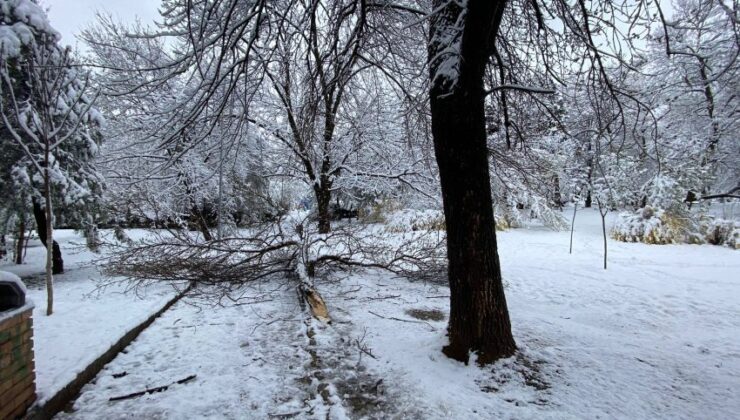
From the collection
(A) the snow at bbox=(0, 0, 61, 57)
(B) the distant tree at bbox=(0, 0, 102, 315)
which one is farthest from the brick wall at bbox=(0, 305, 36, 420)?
(A) the snow at bbox=(0, 0, 61, 57)

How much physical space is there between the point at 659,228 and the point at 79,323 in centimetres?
1423

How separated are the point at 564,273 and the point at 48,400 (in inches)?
330

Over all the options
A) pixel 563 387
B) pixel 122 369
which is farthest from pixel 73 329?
pixel 563 387

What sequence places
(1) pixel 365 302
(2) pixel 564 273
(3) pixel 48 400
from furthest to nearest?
(2) pixel 564 273 < (1) pixel 365 302 < (3) pixel 48 400

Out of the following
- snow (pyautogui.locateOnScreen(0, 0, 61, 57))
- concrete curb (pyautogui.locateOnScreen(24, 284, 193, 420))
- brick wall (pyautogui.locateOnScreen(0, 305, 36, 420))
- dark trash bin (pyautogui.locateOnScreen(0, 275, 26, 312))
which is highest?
snow (pyautogui.locateOnScreen(0, 0, 61, 57))

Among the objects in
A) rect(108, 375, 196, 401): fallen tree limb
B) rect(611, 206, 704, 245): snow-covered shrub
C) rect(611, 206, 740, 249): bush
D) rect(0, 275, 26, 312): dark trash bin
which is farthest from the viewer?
rect(611, 206, 704, 245): snow-covered shrub

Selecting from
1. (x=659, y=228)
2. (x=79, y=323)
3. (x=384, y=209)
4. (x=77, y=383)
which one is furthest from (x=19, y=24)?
(x=659, y=228)

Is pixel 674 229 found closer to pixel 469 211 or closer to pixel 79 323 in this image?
pixel 469 211

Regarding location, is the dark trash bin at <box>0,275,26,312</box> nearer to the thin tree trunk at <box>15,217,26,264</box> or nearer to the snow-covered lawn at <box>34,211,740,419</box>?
the snow-covered lawn at <box>34,211,740,419</box>

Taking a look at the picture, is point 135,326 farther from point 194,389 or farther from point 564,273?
point 564,273

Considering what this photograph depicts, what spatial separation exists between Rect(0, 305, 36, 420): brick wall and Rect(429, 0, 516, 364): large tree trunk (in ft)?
11.1

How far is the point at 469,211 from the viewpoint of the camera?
133 inches

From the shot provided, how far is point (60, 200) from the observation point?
8305 millimetres

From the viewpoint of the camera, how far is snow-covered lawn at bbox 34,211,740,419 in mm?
2945
